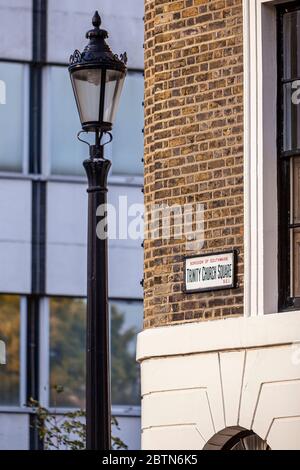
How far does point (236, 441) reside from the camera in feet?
43.4

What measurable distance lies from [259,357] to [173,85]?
2534 millimetres

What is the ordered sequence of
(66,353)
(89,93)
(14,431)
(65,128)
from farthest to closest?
(65,128) → (66,353) → (14,431) → (89,93)

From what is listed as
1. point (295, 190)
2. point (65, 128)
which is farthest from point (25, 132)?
point (295, 190)

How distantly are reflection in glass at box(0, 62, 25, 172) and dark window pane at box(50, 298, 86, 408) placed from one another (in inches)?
83.3

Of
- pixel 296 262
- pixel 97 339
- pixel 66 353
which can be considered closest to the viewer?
pixel 97 339

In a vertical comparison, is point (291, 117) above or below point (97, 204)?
above

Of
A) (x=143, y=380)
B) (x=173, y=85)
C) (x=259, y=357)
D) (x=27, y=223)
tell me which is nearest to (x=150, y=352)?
(x=143, y=380)

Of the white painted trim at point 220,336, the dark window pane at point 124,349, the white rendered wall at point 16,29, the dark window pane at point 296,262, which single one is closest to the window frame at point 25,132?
the white rendered wall at point 16,29

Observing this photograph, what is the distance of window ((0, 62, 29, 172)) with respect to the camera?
24.3 m

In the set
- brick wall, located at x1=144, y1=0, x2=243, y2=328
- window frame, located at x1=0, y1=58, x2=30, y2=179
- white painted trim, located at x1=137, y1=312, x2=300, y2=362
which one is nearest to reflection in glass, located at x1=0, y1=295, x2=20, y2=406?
window frame, located at x1=0, y1=58, x2=30, y2=179

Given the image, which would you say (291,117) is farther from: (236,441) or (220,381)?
(236,441)

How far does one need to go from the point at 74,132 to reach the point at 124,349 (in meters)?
3.27

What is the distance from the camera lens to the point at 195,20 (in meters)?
13.8
